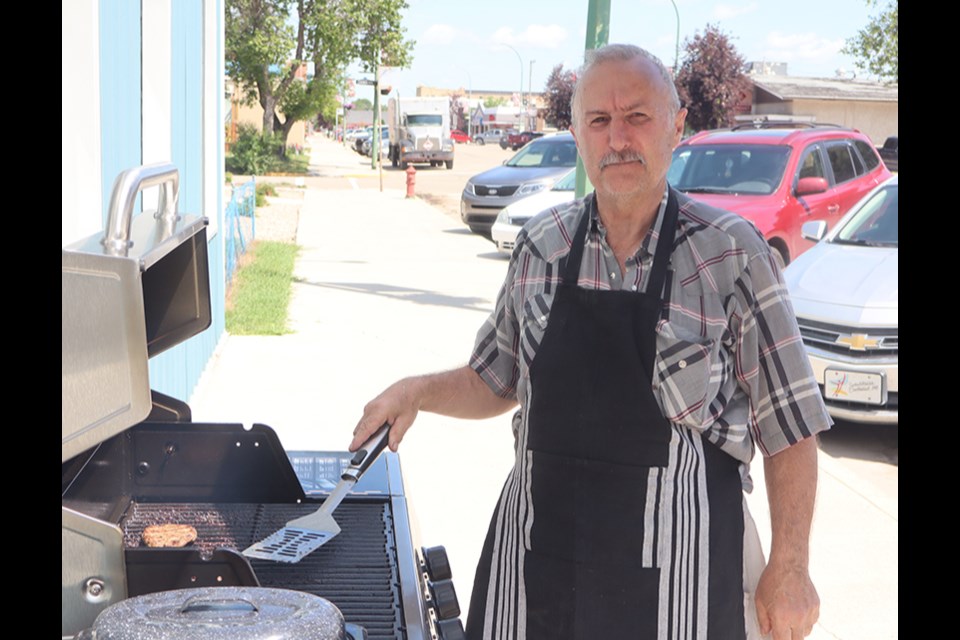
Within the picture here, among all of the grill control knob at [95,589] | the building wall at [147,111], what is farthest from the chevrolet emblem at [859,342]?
the grill control knob at [95,589]

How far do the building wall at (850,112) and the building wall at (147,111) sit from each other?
4636 centimetres

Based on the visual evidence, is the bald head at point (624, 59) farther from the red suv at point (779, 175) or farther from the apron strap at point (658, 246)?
the red suv at point (779, 175)

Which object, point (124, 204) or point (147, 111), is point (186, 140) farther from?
point (124, 204)

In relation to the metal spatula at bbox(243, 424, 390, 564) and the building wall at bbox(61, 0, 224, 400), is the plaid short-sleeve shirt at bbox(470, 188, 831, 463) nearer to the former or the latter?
the metal spatula at bbox(243, 424, 390, 564)

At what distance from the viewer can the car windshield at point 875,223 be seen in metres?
7.36

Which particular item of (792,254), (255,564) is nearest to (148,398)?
(255,564)

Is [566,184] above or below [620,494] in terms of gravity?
above

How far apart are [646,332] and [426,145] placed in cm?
4016

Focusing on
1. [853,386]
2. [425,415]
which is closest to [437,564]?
[853,386]

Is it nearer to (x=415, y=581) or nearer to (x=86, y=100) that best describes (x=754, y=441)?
(x=415, y=581)

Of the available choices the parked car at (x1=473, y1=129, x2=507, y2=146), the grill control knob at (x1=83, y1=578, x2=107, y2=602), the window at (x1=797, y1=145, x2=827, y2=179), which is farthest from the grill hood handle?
the parked car at (x1=473, y1=129, x2=507, y2=146)

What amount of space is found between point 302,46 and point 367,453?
120 ft

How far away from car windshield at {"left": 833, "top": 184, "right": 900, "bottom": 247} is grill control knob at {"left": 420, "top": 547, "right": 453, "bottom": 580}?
19.2 ft

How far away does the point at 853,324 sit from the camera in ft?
20.7
